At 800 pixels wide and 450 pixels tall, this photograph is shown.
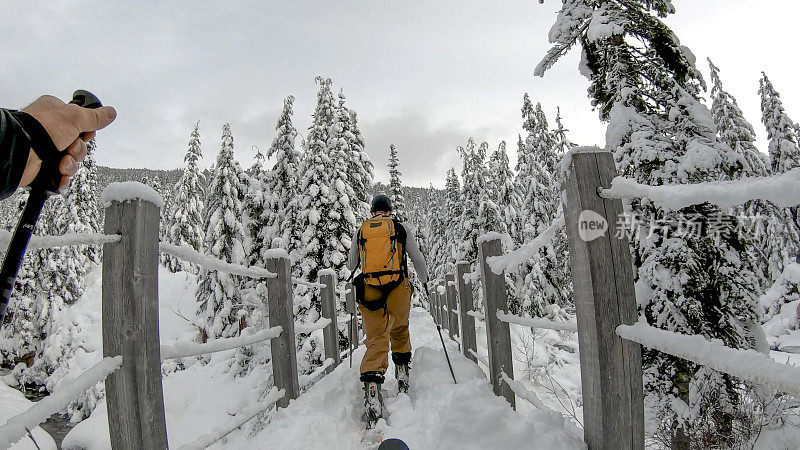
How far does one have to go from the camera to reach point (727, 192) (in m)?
1.31

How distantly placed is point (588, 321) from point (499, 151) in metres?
31.2

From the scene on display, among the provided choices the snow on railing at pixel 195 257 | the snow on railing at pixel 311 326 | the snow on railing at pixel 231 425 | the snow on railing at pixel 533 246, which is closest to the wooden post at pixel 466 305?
the snow on railing at pixel 311 326

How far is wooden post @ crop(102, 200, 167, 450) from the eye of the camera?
5.76ft

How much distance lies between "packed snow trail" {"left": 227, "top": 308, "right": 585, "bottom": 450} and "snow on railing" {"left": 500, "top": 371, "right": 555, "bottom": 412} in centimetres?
7

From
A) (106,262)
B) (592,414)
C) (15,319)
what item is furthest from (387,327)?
(15,319)

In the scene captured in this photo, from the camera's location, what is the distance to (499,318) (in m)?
3.84

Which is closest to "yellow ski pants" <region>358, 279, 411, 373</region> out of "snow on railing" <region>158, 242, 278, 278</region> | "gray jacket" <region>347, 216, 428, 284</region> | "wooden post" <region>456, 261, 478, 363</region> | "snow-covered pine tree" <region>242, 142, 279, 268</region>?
"gray jacket" <region>347, 216, 428, 284</region>

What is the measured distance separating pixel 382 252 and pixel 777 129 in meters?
30.2

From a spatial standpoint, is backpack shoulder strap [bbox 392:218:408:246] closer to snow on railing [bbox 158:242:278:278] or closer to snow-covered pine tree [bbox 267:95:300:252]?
snow on railing [bbox 158:242:278:278]

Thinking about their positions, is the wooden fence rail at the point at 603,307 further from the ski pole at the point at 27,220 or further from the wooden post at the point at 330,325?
the wooden post at the point at 330,325

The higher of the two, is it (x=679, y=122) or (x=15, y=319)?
(x=679, y=122)

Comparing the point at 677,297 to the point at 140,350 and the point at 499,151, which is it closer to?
the point at 140,350

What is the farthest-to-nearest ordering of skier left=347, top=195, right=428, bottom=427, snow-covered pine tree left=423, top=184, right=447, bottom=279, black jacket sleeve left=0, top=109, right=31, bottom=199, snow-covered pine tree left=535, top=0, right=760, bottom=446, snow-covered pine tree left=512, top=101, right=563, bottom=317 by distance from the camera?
snow-covered pine tree left=423, top=184, right=447, bottom=279 < snow-covered pine tree left=512, top=101, right=563, bottom=317 < snow-covered pine tree left=535, top=0, right=760, bottom=446 < skier left=347, top=195, right=428, bottom=427 < black jacket sleeve left=0, top=109, right=31, bottom=199

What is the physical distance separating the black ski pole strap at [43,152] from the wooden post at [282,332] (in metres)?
2.85
